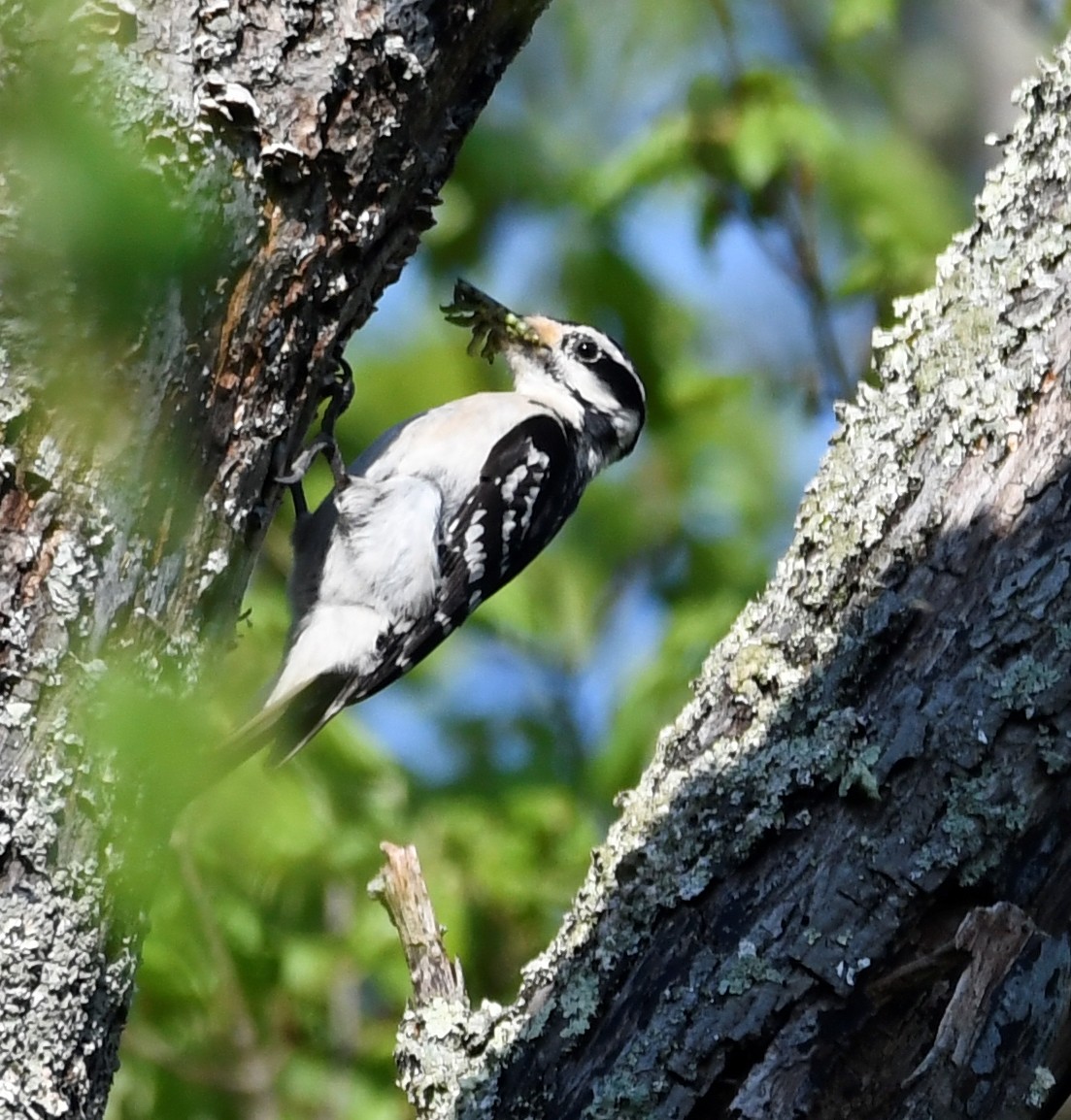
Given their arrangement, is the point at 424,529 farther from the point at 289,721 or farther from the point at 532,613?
the point at 532,613

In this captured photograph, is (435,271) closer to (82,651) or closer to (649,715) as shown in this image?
(649,715)

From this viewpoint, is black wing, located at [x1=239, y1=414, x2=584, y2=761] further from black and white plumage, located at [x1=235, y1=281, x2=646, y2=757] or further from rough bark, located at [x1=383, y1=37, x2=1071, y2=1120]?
rough bark, located at [x1=383, y1=37, x2=1071, y2=1120]

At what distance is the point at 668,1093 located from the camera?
2.75 meters

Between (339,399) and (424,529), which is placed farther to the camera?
(424,529)

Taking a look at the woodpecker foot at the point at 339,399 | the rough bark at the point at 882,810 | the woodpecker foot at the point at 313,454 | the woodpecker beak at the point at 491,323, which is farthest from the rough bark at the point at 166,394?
the woodpecker beak at the point at 491,323

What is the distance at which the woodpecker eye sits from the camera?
231 inches

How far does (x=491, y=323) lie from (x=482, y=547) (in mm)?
864

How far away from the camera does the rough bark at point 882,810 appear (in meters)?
2.70

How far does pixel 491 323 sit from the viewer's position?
5684 mm

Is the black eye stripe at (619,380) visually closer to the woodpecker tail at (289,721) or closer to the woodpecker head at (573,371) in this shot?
the woodpecker head at (573,371)

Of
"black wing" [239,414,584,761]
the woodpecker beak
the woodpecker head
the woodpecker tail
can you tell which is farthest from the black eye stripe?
the woodpecker tail

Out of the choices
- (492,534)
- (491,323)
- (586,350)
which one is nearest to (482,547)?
(492,534)

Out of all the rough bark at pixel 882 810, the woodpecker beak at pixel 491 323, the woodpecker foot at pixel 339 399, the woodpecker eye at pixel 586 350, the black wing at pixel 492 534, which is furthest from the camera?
the woodpecker eye at pixel 586 350

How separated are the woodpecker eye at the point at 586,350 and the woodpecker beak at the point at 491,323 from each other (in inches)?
3.5
